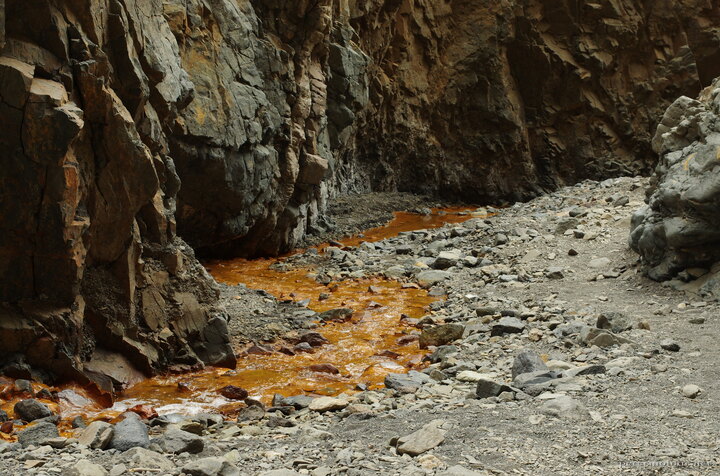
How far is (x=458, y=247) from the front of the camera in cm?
1622

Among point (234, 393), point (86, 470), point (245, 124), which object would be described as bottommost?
point (234, 393)

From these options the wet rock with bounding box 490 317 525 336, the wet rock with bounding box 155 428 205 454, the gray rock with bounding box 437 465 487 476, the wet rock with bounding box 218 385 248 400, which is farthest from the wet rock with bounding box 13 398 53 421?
the wet rock with bounding box 490 317 525 336

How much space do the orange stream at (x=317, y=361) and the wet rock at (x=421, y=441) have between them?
2537mm

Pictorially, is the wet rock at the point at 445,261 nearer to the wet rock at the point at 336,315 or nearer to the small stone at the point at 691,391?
the wet rock at the point at 336,315

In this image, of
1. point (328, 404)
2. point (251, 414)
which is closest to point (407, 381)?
point (328, 404)

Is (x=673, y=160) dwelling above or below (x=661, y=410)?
above

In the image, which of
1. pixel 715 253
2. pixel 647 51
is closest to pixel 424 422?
pixel 715 253

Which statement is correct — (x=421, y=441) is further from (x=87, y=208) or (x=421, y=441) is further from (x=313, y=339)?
(x=313, y=339)

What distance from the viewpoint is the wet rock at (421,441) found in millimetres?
4527

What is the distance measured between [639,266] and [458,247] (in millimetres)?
Result: 5943

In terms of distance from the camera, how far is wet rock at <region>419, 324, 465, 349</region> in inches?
361

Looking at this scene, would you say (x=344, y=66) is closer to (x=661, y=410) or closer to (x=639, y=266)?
(x=639, y=266)

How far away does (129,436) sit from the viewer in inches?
194

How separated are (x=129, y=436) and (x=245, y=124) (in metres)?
10.1
